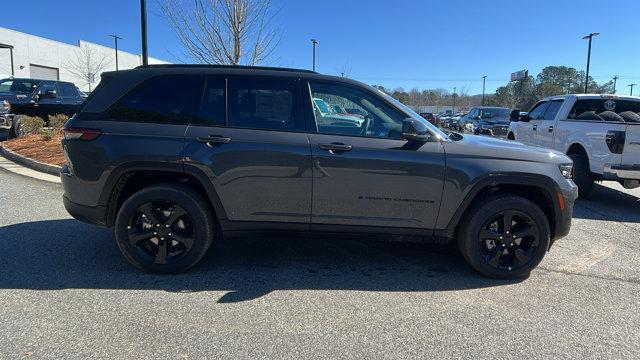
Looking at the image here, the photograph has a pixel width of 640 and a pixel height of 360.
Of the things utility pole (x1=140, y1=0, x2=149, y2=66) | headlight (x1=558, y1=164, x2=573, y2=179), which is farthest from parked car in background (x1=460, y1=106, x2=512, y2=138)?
headlight (x1=558, y1=164, x2=573, y2=179)

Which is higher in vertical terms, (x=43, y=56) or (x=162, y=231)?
(x=43, y=56)

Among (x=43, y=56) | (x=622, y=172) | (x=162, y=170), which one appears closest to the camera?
(x=162, y=170)

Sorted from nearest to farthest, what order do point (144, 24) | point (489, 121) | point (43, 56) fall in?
point (144, 24)
point (489, 121)
point (43, 56)

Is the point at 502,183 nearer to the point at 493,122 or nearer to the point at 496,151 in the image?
the point at 496,151

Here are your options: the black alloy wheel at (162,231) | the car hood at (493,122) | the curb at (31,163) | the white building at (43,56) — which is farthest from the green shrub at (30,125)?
the white building at (43,56)

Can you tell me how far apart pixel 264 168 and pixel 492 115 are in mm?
19545

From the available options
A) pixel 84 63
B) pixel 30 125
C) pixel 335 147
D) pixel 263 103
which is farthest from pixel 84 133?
pixel 84 63

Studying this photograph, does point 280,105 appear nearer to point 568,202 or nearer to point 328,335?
point 328,335

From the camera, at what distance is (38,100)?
15.0 meters

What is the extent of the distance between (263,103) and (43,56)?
50.9m

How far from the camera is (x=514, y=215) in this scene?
13.7 feet

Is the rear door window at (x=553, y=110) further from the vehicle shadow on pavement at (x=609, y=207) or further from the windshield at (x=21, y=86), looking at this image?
the windshield at (x=21, y=86)

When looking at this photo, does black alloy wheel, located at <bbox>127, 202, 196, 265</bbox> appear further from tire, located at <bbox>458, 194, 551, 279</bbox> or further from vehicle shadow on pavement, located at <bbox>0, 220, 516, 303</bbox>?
tire, located at <bbox>458, 194, 551, 279</bbox>

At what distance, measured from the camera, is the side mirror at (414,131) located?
388 centimetres
